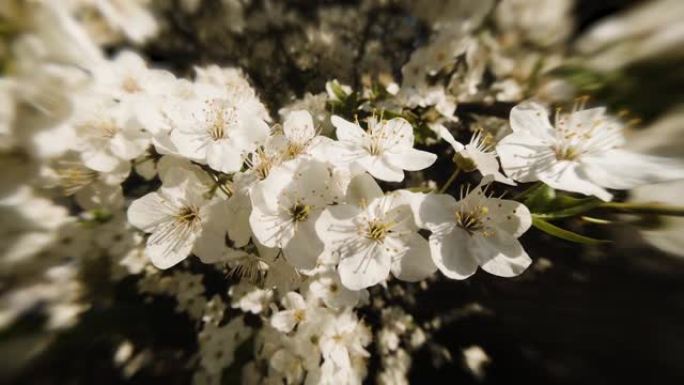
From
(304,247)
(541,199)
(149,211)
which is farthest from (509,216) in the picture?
(149,211)

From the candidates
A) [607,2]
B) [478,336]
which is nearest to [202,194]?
[607,2]

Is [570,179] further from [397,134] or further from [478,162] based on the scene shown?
[397,134]

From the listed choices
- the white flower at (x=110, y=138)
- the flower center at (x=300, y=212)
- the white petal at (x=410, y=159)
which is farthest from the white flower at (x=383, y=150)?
the white flower at (x=110, y=138)

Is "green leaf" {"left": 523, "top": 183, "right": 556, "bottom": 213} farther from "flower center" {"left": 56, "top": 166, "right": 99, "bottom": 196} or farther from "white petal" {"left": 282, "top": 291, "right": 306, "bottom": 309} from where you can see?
"flower center" {"left": 56, "top": 166, "right": 99, "bottom": 196}

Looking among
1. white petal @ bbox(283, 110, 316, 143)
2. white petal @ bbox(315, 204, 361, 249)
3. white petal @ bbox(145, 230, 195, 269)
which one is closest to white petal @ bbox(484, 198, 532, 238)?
white petal @ bbox(315, 204, 361, 249)

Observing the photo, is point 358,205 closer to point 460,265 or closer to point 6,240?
point 460,265
